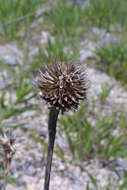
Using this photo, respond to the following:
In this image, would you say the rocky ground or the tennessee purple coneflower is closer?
the tennessee purple coneflower

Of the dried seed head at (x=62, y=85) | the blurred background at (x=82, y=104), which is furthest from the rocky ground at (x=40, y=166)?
the dried seed head at (x=62, y=85)

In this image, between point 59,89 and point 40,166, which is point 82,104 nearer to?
point 40,166

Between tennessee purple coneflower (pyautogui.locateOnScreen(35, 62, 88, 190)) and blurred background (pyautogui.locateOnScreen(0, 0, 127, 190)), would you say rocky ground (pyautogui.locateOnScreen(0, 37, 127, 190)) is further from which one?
tennessee purple coneflower (pyautogui.locateOnScreen(35, 62, 88, 190))

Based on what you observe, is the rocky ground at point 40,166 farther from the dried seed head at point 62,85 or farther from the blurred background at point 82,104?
the dried seed head at point 62,85

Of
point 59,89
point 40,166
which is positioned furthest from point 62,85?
point 40,166

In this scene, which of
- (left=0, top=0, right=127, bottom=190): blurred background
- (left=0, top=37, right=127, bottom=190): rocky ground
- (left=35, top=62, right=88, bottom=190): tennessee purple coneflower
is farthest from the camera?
(left=0, top=0, right=127, bottom=190): blurred background

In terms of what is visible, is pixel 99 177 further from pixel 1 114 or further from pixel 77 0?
pixel 77 0

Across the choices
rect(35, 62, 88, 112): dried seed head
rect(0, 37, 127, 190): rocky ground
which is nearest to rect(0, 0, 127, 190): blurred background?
rect(0, 37, 127, 190): rocky ground
